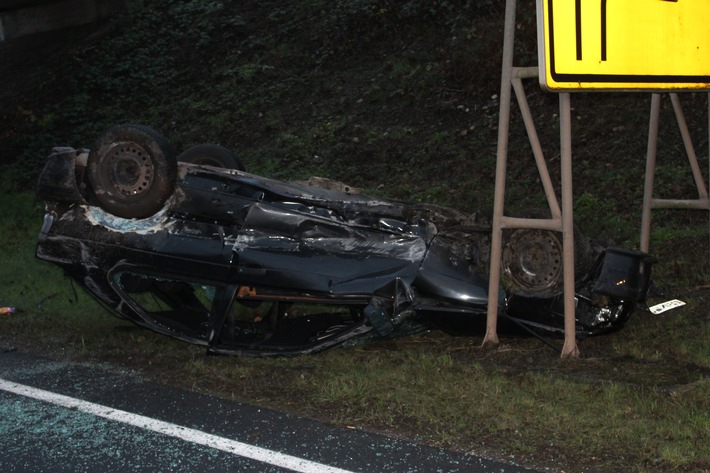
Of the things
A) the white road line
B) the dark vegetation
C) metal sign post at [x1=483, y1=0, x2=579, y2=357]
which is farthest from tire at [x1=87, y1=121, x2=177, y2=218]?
metal sign post at [x1=483, y1=0, x2=579, y2=357]

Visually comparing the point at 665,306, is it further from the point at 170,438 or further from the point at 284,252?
the point at 170,438

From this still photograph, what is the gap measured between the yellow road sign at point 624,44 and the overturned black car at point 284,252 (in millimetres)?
1217

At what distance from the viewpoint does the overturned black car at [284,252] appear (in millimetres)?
6199

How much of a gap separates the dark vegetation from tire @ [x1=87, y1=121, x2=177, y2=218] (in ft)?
3.63

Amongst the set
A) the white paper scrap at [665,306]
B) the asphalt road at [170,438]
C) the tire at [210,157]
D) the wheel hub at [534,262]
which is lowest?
the white paper scrap at [665,306]

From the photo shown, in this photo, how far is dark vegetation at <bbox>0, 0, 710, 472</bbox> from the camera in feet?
16.7

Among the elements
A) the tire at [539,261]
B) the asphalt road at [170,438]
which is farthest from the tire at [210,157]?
the tire at [539,261]

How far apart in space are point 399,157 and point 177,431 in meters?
7.36

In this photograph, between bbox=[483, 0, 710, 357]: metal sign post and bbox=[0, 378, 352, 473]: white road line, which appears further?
bbox=[483, 0, 710, 357]: metal sign post

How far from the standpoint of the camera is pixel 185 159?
7562mm

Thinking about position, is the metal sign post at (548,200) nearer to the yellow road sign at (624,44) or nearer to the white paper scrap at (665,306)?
the yellow road sign at (624,44)

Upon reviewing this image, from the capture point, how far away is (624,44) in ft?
19.4

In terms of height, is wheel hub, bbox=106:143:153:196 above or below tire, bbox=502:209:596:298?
above

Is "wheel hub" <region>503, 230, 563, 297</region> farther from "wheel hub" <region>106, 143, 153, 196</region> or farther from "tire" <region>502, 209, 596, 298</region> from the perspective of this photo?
"wheel hub" <region>106, 143, 153, 196</region>
